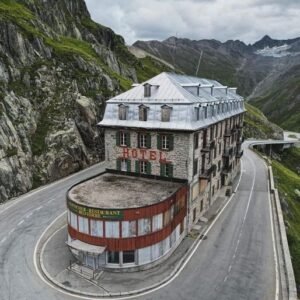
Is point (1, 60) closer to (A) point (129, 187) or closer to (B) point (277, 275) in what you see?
(A) point (129, 187)

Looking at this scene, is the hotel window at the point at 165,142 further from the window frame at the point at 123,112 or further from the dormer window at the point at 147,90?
the dormer window at the point at 147,90

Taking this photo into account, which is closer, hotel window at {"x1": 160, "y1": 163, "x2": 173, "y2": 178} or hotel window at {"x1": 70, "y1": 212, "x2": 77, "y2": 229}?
hotel window at {"x1": 70, "y1": 212, "x2": 77, "y2": 229}

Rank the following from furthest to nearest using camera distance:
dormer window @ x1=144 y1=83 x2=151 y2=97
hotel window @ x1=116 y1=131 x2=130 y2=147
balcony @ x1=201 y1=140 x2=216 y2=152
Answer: balcony @ x1=201 y1=140 x2=216 y2=152, hotel window @ x1=116 y1=131 x2=130 y2=147, dormer window @ x1=144 y1=83 x2=151 y2=97

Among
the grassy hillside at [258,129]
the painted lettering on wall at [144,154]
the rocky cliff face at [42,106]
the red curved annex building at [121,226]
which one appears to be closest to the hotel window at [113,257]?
the red curved annex building at [121,226]

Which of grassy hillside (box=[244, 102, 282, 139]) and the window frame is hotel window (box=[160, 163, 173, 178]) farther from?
grassy hillside (box=[244, 102, 282, 139])

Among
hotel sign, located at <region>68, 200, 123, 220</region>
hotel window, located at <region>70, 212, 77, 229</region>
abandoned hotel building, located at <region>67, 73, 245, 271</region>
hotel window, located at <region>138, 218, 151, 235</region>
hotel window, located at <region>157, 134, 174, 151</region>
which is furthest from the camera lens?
hotel window, located at <region>157, 134, 174, 151</region>

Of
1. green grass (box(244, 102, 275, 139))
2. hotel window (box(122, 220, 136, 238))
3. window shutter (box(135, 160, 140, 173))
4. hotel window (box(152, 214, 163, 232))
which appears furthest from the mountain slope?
green grass (box(244, 102, 275, 139))

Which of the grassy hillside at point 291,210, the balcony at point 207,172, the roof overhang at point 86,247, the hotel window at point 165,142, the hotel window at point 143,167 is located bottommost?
the grassy hillside at point 291,210
